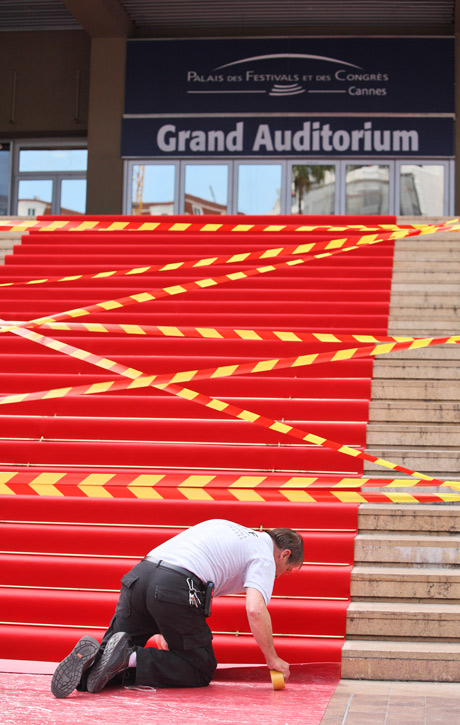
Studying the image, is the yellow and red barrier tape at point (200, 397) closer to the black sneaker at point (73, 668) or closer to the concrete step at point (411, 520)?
the concrete step at point (411, 520)

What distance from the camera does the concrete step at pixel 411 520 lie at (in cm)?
478

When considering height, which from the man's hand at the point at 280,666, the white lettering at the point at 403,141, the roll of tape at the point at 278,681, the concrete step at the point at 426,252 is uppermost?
the white lettering at the point at 403,141

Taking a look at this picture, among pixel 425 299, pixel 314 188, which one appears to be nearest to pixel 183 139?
pixel 314 188

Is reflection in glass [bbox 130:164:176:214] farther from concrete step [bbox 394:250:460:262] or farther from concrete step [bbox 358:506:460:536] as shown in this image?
concrete step [bbox 358:506:460:536]

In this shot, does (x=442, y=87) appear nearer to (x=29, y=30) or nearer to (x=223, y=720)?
(x=29, y=30)

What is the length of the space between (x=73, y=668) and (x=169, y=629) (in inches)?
17.3

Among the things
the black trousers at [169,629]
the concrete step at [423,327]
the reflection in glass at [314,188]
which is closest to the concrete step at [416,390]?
the concrete step at [423,327]

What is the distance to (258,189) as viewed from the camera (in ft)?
51.5

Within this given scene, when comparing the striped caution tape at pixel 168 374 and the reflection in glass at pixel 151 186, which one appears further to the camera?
the reflection in glass at pixel 151 186

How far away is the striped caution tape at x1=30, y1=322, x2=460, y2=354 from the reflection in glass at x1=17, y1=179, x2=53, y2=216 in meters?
10.8

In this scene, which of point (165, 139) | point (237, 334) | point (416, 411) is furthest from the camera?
point (165, 139)

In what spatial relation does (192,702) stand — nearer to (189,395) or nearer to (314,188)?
(189,395)

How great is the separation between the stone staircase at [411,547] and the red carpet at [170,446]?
0.12m

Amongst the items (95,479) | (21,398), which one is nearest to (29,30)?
(21,398)
